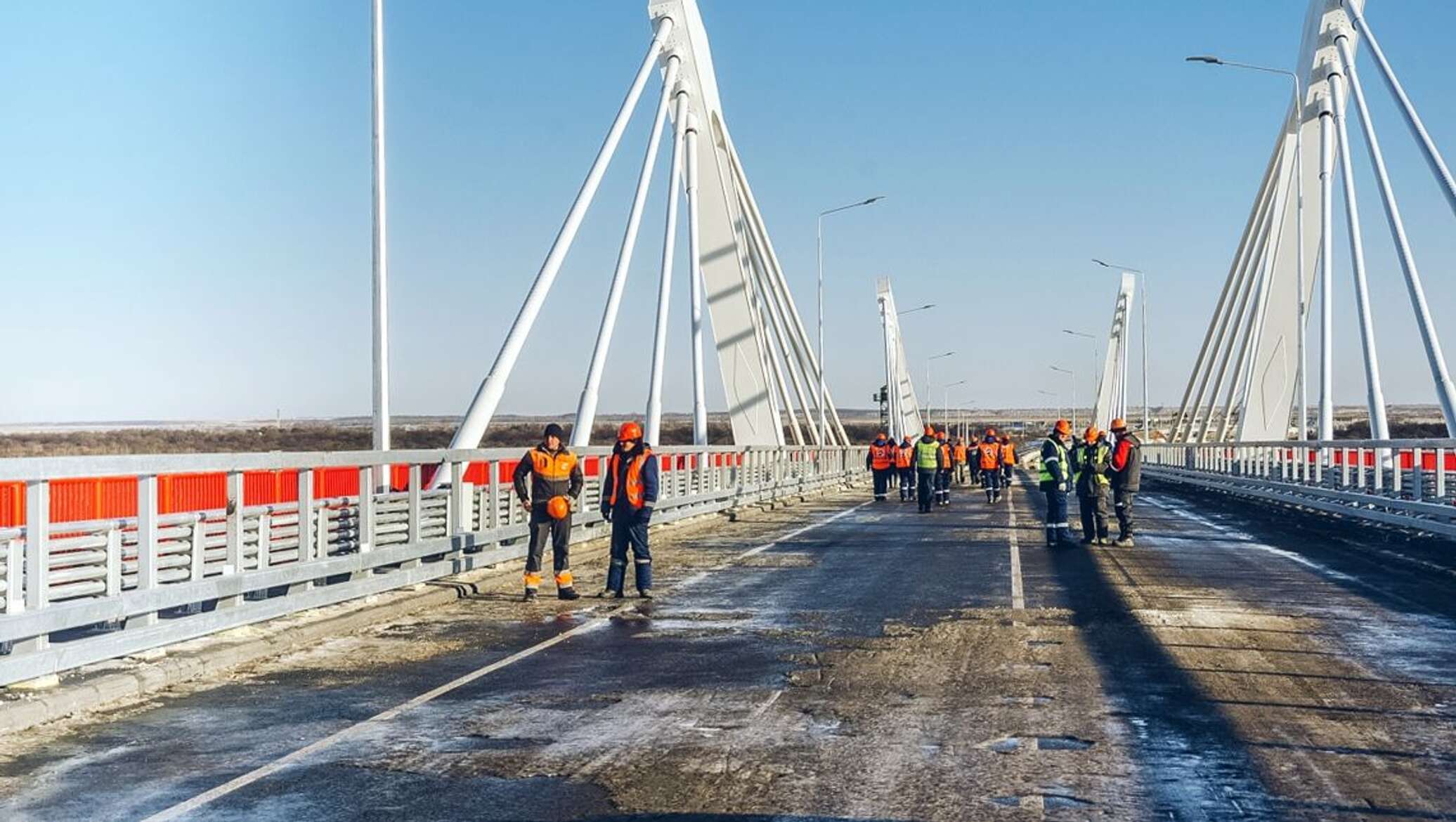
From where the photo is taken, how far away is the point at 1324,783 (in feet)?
21.8

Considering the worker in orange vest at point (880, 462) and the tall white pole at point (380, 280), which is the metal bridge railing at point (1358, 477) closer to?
the worker in orange vest at point (880, 462)

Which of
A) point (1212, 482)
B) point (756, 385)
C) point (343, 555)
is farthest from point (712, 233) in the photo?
point (343, 555)

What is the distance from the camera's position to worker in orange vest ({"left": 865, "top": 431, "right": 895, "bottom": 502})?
3750cm

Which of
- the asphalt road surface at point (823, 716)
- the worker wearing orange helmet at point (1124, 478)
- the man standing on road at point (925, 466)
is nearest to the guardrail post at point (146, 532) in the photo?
the asphalt road surface at point (823, 716)

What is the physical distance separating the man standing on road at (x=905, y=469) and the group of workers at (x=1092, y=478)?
15.9m

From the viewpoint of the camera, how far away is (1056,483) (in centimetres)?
2031

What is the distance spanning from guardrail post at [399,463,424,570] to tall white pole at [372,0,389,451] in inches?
34.5

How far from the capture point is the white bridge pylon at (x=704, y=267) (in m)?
25.7

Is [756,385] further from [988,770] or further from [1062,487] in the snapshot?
[988,770]

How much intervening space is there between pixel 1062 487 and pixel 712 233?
70.1ft

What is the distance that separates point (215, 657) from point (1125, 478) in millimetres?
13405

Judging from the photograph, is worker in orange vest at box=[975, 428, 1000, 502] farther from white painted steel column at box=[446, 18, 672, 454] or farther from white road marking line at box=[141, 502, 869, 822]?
white road marking line at box=[141, 502, 869, 822]

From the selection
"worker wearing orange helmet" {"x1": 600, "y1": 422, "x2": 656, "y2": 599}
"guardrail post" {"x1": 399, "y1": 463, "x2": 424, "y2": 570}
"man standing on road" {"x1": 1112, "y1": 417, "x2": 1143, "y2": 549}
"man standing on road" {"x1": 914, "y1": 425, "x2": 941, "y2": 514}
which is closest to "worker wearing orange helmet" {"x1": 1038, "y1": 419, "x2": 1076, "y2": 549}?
"man standing on road" {"x1": 1112, "y1": 417, "x2": 1143, "y2": 549}

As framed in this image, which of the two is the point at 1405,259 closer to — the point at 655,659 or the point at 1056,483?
the point at 1056,483
